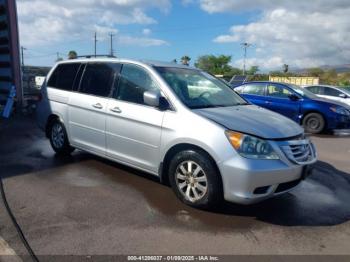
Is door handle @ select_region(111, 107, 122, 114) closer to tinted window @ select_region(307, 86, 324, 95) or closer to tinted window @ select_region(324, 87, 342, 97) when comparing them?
tinted window @ select_region(307, 86, 324, 95)

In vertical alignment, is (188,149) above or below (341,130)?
above

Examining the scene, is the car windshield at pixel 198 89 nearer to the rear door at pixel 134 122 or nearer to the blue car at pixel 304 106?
the rear door at pixel 134 122

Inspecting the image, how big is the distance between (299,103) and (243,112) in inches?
297

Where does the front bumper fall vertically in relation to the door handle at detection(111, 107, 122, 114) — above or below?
below

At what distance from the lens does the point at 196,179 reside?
440cm

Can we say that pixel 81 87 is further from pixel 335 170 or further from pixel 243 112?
pixel 335 170

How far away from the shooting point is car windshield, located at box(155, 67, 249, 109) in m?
4.94

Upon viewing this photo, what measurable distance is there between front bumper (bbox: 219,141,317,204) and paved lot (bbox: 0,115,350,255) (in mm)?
335

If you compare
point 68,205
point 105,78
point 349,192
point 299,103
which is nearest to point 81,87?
point 105,78

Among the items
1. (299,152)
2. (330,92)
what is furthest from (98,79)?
(330,92)

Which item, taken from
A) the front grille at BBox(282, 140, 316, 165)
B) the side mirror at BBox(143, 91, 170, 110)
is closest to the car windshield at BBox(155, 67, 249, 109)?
the side mirror at BBox(143, 91, 170, 110)

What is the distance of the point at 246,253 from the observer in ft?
11.5

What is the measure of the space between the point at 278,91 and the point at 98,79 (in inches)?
305

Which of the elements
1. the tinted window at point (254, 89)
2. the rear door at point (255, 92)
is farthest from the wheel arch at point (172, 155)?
the tinted window at point (254, 89)
